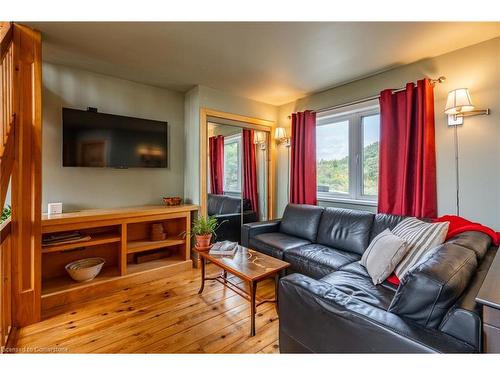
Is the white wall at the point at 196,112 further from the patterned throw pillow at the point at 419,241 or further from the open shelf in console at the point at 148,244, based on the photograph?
the patterned throw pillow at the point at 419,241

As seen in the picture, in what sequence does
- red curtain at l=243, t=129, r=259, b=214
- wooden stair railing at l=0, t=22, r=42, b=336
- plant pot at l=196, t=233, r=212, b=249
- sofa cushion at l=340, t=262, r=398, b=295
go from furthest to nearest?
red curtain at l=243, t=129, r=259, b=214 → plant pot at l=196, t=233, r=212, b=249 → wooden stair railing at l=0, t=22, r=42, b=336 → sofa cushion at l=340, t=262, r=398, b=295

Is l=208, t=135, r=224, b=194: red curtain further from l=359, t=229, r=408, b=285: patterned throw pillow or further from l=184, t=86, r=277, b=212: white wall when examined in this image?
l=359, t=229, r=408, b=285: patterned throw pillow

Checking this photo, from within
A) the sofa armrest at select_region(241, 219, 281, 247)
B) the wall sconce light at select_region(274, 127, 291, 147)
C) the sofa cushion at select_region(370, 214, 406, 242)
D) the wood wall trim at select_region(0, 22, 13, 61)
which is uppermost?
the wood wall trim at select_region(0, 22, 13, 61)

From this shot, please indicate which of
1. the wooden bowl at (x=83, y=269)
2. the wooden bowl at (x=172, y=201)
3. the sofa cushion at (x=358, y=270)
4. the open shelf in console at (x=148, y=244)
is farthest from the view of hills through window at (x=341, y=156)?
the wooden bowl at (x=83, y=269)

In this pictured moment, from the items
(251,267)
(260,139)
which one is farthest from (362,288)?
Result: (260,139)

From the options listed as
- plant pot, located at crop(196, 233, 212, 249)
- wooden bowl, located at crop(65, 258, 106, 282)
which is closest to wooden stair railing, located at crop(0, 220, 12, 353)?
wooden bowl, located at crop(65, 258, 106, 282)

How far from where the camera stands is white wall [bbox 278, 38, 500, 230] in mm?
1968

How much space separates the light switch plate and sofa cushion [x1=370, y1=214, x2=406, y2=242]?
10.2ft

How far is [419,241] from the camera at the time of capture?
1679mm

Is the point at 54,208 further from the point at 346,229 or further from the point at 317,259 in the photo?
the point at 346,229

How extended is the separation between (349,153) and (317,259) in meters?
1.56

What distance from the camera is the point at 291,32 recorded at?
188 centimetres

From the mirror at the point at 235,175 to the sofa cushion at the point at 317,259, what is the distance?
4.06ft

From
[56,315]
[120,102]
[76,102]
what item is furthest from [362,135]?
[56,315]
